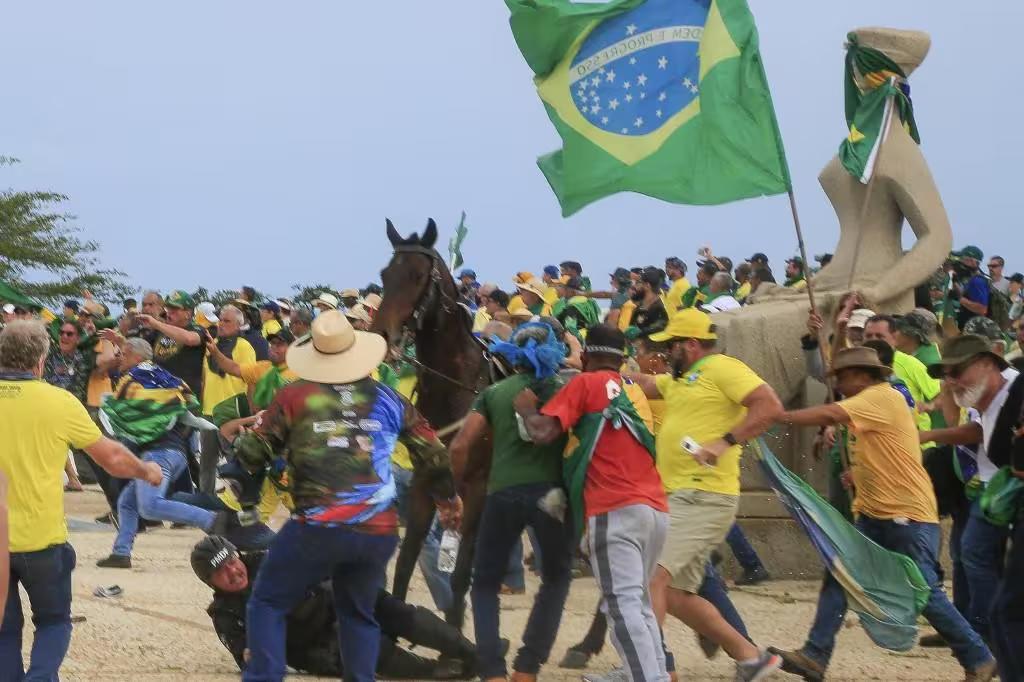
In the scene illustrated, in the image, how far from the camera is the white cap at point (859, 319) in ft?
34.8

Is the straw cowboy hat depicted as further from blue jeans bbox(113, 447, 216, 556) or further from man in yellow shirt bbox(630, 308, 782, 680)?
blue jeans bbox(113, 447, 216, 556)

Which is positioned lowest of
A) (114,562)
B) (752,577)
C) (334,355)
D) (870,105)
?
(114,562)

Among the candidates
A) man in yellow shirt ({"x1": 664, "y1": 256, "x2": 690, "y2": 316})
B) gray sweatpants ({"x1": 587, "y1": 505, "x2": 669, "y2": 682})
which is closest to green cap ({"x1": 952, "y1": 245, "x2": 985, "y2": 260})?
man in yellow shirt ({"x1": 664, "y1": 256, "x2": 690, "y2": 316})

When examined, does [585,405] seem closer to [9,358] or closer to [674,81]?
[9,358]

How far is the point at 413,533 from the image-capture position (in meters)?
9.83

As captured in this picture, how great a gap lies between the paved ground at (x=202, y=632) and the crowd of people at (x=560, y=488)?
1.19ft

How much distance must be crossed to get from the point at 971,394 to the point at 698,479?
4.57ft

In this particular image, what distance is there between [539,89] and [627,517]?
5298mm

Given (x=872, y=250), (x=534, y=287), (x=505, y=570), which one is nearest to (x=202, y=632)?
(x=505, y=570)

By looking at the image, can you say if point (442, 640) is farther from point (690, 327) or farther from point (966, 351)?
point (966, 351)

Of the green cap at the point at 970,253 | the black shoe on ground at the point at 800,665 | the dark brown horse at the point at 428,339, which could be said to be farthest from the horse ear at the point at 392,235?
the green cap at the point at 970,253

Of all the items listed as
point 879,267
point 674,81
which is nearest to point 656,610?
point 674,81

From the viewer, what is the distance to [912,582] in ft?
26.9

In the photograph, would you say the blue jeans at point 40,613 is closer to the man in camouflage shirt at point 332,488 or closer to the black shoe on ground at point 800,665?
the man in camouflage shirt at point 332,488
